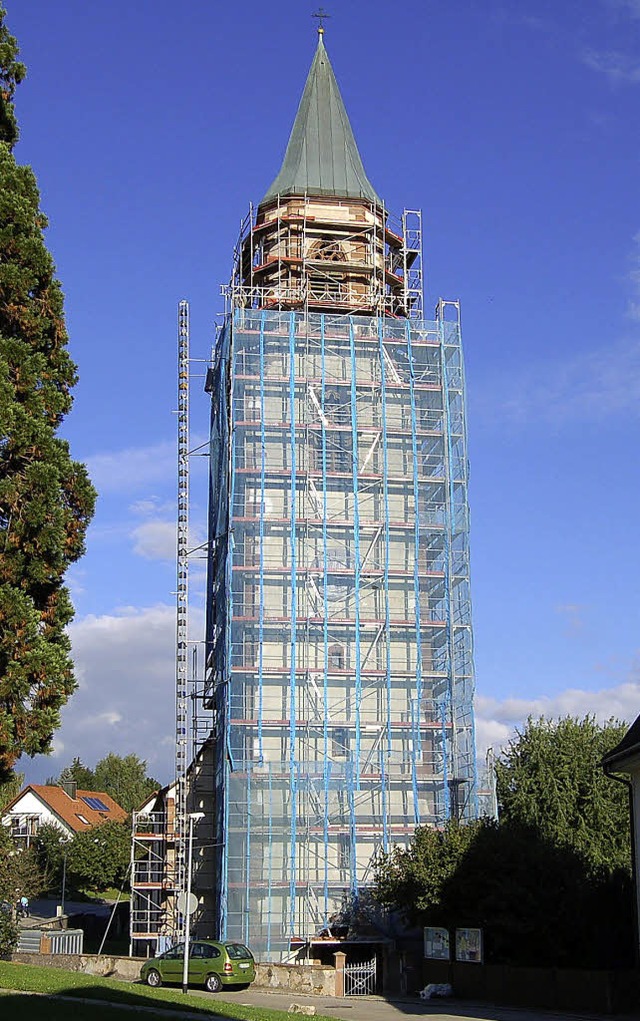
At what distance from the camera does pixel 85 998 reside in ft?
64.3

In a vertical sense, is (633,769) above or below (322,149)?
below

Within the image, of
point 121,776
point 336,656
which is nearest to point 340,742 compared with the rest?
point 336,656

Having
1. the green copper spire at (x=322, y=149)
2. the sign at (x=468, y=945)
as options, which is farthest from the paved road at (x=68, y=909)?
the green copper spire at (x=322, y=149)

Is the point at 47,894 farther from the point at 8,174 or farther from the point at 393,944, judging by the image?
the point at 8,174

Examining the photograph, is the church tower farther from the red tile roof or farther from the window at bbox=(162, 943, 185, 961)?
the red tile roof

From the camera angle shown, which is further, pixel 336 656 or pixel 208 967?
pixel 336 656

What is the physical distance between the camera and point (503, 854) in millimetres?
33062

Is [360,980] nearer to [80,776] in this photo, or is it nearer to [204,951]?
[204,951]

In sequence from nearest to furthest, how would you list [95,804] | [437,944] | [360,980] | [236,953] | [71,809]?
1. [236,953]
2. [437,944]
3. [360,980]
4. [71,809]
5. [95,804]

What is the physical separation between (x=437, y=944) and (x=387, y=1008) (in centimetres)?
375

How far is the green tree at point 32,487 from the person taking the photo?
1767 cm

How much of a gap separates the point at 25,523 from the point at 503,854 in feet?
63.7

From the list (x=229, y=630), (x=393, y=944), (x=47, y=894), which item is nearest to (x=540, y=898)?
(x=393, y=944)

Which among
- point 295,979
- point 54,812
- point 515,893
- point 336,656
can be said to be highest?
point 336,656
